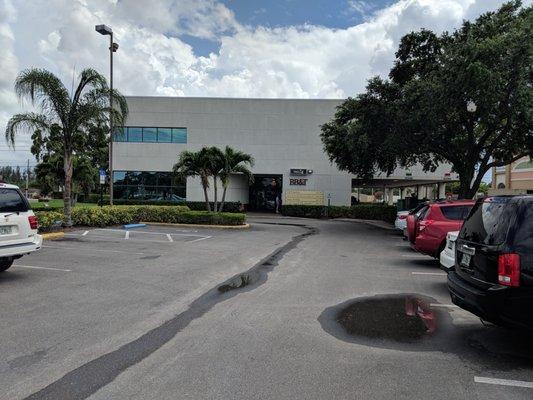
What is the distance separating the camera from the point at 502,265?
199 inches

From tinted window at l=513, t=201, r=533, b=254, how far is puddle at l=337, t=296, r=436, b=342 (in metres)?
1.71

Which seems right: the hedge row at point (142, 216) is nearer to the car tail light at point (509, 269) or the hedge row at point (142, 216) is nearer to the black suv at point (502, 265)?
the black suv at point (502, 265)

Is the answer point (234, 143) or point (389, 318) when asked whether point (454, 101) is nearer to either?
point (389, 318)

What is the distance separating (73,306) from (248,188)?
33.4 meters

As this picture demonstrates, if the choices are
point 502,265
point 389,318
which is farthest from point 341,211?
point 502,265

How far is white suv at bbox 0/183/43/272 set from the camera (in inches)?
335

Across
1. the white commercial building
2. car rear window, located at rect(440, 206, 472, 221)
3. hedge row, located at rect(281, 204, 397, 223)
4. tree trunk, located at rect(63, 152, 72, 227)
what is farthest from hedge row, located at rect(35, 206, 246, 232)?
the white commercial building

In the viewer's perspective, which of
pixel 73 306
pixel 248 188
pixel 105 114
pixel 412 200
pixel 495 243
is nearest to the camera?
pixel 495 243

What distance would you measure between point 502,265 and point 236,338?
309cm

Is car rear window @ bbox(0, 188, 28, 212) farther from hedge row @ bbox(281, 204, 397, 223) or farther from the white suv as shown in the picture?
hedge row @ bbox(281, 204, 397, 223)

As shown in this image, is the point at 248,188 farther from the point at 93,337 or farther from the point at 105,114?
the point at 93,337

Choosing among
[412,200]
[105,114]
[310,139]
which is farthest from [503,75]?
[310,139]

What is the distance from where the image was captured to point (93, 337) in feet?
18.6

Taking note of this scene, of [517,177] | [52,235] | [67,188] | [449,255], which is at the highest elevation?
[517,177]
